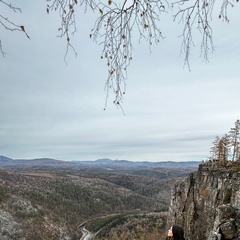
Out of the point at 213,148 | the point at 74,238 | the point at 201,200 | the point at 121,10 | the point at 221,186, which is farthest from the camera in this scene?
the point at 74,238

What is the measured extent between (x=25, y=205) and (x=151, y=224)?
69.2 metres

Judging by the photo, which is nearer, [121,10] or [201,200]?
[121,10]

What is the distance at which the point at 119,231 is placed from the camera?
362 ft

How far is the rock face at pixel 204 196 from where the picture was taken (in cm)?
2931

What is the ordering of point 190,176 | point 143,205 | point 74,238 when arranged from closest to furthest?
point 190,176 → point 74,238 → point 143,205

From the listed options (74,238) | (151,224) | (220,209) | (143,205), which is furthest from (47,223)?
(220,209)

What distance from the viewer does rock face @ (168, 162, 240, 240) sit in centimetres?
2931

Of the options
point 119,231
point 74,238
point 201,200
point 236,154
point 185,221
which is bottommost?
point 74,238

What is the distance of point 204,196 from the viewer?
123 feet

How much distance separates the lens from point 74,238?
124812 millimetres

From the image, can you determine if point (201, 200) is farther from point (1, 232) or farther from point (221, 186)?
point (1, 232)

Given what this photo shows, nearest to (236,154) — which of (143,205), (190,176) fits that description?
(190,176)

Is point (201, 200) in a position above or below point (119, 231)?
above

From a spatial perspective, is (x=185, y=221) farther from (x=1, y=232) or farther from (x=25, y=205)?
(x=25, y=205)
